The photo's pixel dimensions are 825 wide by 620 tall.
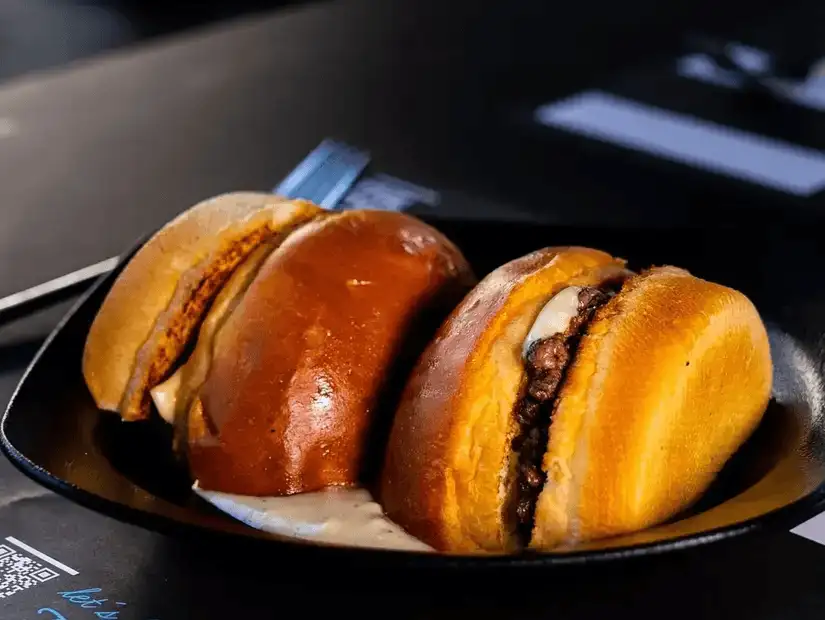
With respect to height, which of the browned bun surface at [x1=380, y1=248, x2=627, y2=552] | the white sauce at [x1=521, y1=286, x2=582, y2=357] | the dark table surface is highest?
the white sauce at [x1=521, y1=286, x2=582, y2=357]

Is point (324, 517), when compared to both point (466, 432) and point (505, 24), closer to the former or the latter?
point (466, 432)

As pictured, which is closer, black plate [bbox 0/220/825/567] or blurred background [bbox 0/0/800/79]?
black plate [bbox 0/220/825/567]

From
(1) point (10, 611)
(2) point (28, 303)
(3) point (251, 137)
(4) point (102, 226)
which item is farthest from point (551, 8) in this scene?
(1) point (10, 611)

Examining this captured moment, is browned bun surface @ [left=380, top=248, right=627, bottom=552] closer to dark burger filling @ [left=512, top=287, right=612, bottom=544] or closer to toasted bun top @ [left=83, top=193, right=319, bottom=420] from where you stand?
dark burger filling @ [left=512, top=287, right=612, bottom=544]

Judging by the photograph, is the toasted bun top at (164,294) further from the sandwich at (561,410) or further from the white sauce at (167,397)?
the sandwich at (561,410)

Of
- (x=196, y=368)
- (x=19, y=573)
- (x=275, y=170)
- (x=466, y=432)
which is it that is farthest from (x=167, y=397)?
(x=275, y=170)

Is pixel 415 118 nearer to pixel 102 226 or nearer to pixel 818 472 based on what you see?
pixel 102 226

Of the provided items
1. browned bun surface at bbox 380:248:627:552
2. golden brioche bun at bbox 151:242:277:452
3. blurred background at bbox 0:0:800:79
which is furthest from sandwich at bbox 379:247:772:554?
blurred background at bbox 0:0:800:79
